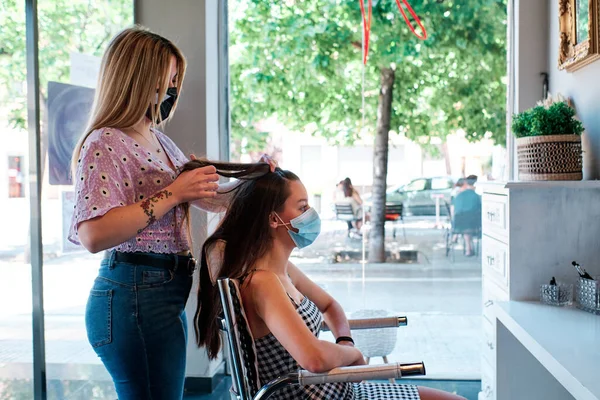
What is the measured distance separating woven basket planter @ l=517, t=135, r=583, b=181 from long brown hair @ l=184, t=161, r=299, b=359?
0.92 meters

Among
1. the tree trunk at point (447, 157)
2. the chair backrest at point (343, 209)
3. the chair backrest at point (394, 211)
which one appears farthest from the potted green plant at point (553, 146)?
the chair backrest at point (343, 209)

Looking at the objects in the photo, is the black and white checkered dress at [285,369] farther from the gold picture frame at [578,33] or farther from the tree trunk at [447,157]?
the tree trunk at [447,157]

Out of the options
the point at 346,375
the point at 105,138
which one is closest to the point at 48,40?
the point at 105,138

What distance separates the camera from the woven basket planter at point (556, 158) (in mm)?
2150

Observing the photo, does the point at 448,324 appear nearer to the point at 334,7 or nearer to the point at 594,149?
the point at 594,149

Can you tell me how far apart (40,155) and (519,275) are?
1.83 metres

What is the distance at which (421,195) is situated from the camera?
3430mm

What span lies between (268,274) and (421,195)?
1.96 m

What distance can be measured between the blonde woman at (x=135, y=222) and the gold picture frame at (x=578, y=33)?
4.87 feet

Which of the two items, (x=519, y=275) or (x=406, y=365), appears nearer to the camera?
(x=406, y=365)

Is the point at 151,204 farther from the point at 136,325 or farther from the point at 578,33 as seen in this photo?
the point at 578,33

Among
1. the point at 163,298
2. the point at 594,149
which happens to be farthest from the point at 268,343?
the point at 594,149

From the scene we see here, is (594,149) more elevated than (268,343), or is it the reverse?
(594,149)

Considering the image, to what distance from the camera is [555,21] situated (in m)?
2.80
